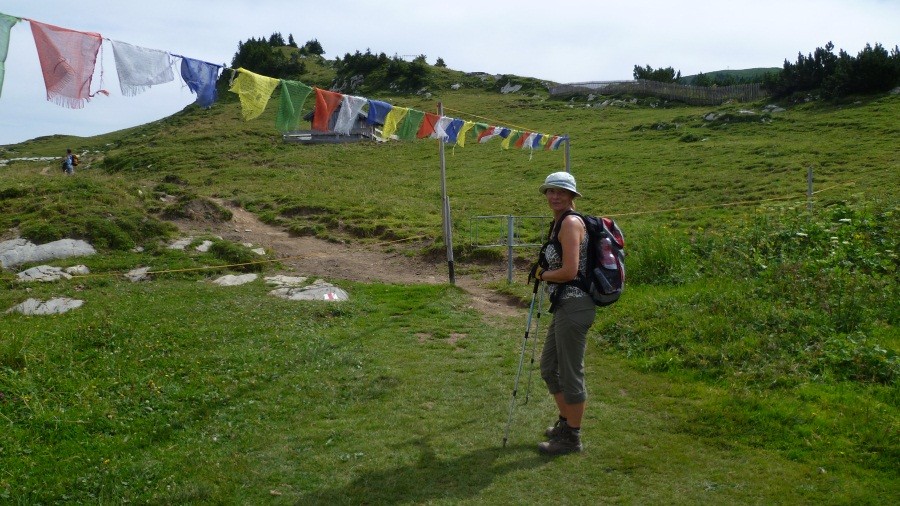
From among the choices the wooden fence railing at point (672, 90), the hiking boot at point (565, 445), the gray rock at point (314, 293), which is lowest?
the gray rock at point (314, 293)

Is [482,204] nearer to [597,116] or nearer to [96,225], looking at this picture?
[96,225]

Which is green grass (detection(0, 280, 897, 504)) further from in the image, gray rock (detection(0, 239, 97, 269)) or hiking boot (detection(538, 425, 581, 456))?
gray rock (detection(0, 239, 97, 269))

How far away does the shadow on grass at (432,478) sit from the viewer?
5197mm

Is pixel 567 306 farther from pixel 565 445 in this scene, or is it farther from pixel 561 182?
pixel 565 445

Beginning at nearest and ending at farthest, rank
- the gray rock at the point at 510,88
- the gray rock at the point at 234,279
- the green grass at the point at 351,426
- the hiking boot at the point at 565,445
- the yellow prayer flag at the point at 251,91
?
the green grass at the point at 351,426 < the hiking boot at the point at 565,445 < the yellow prayer flag at the point at 251,91 < the gray rock at the point at 234,279 < the gray rock at the point at 510,88

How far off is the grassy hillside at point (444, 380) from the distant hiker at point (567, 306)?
0.29m

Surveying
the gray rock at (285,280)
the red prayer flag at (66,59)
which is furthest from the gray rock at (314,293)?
the red prayer flag at (66,59)

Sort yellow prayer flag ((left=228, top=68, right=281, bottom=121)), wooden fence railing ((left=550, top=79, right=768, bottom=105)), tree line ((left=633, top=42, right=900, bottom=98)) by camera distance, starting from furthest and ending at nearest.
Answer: wooden fence railing ((left=550, top=79, right=768, bottom=105)) < tree line ((left=633, top=42, right=900, bottom=98)) < yellow prayer flag ((left=228, top=68, right=281, bottom=121))

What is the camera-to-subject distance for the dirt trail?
1368cm

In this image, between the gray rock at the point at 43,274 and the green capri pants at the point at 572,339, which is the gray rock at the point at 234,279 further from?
the green capri pants at the point at 572,339

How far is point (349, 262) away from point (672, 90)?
111 ft

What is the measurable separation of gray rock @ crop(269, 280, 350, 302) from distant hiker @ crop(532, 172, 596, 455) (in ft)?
22.9

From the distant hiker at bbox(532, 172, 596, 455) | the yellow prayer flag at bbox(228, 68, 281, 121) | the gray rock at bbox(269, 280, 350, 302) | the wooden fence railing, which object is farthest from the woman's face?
the wooden fence railing

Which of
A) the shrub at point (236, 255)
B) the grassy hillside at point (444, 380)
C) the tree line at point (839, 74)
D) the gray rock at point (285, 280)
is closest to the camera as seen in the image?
the grassy hillside at point (444, 380)
